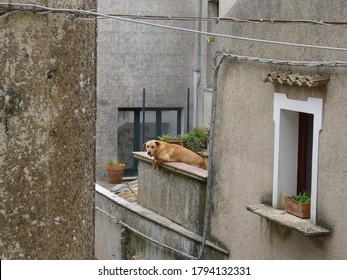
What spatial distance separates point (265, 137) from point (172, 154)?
8.55 ft

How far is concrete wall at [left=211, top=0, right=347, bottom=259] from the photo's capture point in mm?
7777

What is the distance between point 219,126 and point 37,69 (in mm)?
7534

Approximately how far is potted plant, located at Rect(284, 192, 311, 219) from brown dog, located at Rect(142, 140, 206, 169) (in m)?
2.97

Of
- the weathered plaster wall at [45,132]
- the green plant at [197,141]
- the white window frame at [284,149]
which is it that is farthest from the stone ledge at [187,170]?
the weathered plaster wall at [45,132]

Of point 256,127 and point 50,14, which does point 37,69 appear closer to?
point 50,14

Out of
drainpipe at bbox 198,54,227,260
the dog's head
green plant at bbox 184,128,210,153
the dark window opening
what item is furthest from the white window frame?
green plant at bbox 184,128,210,153

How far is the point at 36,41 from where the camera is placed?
9.27 ft

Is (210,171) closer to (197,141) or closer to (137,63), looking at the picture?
(197,141)

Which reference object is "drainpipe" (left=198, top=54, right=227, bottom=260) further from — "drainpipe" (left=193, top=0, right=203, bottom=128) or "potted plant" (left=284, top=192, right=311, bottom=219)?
"drainpipe" (left=193, top=0, right=203, bottom=128)

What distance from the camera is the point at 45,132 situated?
2.86 meters

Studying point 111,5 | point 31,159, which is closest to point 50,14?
point 31,159

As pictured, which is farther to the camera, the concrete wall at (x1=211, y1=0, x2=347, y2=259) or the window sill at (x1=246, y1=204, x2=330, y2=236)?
the window sill at (x1=246, y1=204, x2=330, y2=236)

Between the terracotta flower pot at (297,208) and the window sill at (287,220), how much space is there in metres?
0.04

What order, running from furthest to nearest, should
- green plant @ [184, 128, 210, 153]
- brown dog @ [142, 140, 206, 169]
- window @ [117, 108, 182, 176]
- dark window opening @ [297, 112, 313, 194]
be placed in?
window @ [117, 108, 182, 176] < green plant @ [184, 128, 210, 153] < brown dog @ [142, 140, 206, 169] < dark window opening @ [297, 112, 313, 194]
